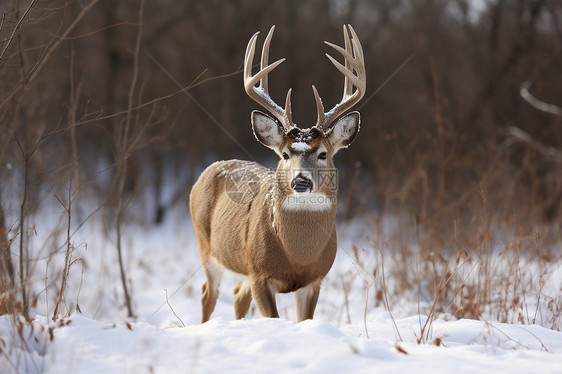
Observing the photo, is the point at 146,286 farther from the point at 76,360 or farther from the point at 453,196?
the point at 76,360

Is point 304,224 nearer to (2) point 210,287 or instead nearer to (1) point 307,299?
(1) point 307,299

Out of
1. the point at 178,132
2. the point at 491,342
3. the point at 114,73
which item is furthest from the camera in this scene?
the point at 178,132

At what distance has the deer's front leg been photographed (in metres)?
3.84

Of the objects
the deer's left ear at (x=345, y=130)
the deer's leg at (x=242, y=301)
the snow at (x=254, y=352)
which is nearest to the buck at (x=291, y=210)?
the deer's left ear at (x=345, y=130)

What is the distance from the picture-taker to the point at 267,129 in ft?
13.6

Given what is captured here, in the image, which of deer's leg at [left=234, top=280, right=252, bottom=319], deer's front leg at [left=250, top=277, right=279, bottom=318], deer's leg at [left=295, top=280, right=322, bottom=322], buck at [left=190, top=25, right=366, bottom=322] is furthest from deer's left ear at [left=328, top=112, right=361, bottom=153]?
deer's leg at [left=234, top=280, right=252, bottom=319]

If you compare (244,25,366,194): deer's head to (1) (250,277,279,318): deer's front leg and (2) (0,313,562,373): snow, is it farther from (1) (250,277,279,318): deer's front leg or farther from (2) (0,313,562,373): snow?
(2) (0,313,562,373): snow

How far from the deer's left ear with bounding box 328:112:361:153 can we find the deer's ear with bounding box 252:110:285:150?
39 centimetres

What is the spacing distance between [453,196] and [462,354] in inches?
290

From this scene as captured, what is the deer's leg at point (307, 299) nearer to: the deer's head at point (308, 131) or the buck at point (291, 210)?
the buck at point (291, 210)

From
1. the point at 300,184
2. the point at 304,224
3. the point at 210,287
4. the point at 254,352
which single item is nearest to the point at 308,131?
the point at 300,184

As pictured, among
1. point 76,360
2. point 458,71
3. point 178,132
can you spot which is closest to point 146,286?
point 76,360

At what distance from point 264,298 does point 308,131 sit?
3.97 feet

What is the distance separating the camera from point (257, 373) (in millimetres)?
2432
